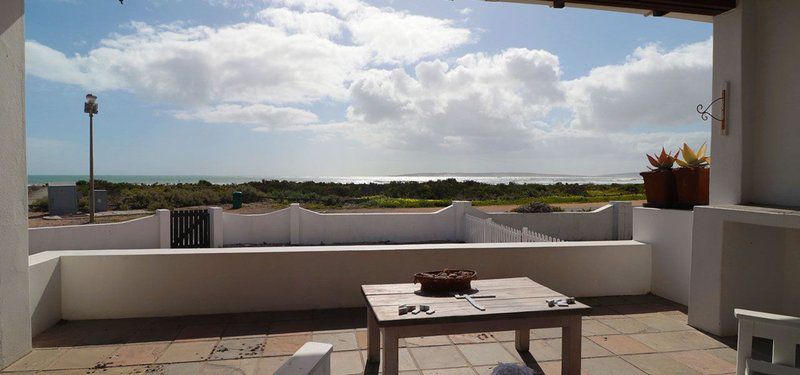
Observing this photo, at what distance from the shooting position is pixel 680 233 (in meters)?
4.70

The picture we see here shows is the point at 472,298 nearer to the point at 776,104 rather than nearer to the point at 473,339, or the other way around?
the point at 473,339

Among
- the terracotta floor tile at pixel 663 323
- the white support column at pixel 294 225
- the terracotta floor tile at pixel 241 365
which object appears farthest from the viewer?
the white support column at pixel 294 225

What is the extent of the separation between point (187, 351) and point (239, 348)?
0.38 meters

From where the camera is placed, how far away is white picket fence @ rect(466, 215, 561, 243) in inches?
267

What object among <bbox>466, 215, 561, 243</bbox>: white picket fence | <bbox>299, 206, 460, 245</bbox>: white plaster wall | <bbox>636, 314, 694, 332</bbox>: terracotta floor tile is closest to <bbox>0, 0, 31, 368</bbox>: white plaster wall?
<bbox>636, 314, 694, 332</bbox>: terracotta floor tile

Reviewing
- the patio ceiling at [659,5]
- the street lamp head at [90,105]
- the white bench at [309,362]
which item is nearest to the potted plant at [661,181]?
the patio ceiling at [659,5]

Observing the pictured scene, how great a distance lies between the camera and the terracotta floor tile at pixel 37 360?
3.12m

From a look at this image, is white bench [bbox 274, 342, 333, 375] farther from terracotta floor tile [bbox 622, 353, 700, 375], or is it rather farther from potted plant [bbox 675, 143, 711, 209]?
potted plant [bbox 675, 143, 711, 209]

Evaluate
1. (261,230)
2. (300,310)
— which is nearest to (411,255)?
(300,310)

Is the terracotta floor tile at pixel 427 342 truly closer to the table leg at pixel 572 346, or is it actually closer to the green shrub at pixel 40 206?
the table leg at pixel 572 346

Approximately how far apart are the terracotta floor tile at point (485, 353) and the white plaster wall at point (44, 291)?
347 centimetres

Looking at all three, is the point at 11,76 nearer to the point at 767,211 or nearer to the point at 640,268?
the point at 767,211

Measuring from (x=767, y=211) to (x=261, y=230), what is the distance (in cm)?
980

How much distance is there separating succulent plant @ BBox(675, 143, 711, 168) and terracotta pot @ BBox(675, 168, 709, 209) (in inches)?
4.1
